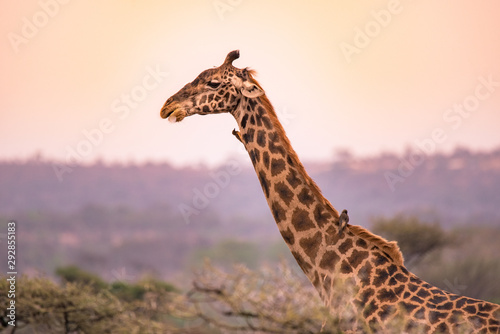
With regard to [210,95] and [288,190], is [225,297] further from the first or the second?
[210,95]

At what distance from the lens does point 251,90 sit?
5.34 metres

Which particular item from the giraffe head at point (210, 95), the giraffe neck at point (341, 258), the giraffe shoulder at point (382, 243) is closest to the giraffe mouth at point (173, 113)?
the giraffe head at point (210, 95)

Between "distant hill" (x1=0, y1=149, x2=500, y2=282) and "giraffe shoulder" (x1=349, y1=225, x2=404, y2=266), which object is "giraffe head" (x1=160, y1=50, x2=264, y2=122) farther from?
"distant hill" (x1=0, y1=149, x2=500, y2=282)

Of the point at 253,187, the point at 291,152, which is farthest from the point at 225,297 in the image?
the point at 253,187

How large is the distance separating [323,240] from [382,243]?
0.40 meters

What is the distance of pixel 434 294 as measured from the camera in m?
4.79

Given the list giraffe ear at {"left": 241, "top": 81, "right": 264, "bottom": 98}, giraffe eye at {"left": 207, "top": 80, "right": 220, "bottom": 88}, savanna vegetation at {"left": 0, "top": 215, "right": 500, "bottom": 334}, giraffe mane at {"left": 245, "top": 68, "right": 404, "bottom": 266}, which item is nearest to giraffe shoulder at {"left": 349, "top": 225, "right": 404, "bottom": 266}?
giraffe mane at {"left": 245, "top": 68, "right": 404, "bottom": 266}

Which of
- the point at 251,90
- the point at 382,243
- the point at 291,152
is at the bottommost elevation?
the point at 382,243

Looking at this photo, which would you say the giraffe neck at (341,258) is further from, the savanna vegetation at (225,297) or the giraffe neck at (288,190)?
the savanna vegetation at (225,297)

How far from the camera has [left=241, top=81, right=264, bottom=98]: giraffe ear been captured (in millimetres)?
5289

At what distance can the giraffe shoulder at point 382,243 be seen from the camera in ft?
16.3

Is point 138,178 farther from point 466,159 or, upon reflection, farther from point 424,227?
point 424,227

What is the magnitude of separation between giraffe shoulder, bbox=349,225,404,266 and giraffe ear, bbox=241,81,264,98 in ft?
3.82

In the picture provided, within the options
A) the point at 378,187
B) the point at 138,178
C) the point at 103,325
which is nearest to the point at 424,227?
the point at 103,325
